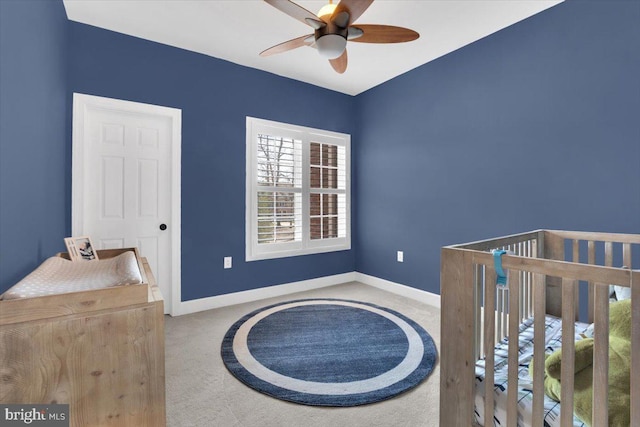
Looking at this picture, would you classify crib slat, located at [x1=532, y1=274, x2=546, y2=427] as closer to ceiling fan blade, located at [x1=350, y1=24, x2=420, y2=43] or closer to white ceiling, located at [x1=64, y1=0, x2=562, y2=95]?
ceiling fan blade, located at [x1=350, y1=24, x2=420, y2=43]

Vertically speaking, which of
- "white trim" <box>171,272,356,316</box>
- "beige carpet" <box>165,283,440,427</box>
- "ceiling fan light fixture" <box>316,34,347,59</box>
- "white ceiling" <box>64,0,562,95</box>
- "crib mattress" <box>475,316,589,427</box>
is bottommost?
"beige carpet" <box>165,283,440,427</box>

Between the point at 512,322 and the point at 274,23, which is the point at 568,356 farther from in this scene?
the point at 274,23

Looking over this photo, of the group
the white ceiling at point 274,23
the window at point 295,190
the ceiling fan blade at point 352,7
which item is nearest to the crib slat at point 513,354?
the ceiling fan blade at point 352,7

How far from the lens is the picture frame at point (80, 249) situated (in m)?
1.92

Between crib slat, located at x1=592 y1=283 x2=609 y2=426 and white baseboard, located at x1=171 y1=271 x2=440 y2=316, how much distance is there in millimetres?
2363

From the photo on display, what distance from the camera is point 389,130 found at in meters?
3.84

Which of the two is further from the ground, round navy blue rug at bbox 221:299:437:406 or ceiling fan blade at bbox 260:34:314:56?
ceiling fan blade at bbox 260:34:314:56

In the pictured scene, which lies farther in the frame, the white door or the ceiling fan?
the white door

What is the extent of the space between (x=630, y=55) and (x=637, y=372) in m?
2.22

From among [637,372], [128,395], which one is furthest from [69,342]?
[637,372]

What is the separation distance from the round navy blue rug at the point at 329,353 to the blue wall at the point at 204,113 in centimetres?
66

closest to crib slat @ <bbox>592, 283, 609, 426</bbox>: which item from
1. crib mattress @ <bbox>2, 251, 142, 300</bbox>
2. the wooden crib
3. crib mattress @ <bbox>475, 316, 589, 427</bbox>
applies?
the wooden crib

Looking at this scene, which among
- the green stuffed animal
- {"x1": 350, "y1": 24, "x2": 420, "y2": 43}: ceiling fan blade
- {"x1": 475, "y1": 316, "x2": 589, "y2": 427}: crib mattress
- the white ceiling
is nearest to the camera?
the green stuffed animal

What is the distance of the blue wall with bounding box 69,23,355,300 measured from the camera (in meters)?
2.72
